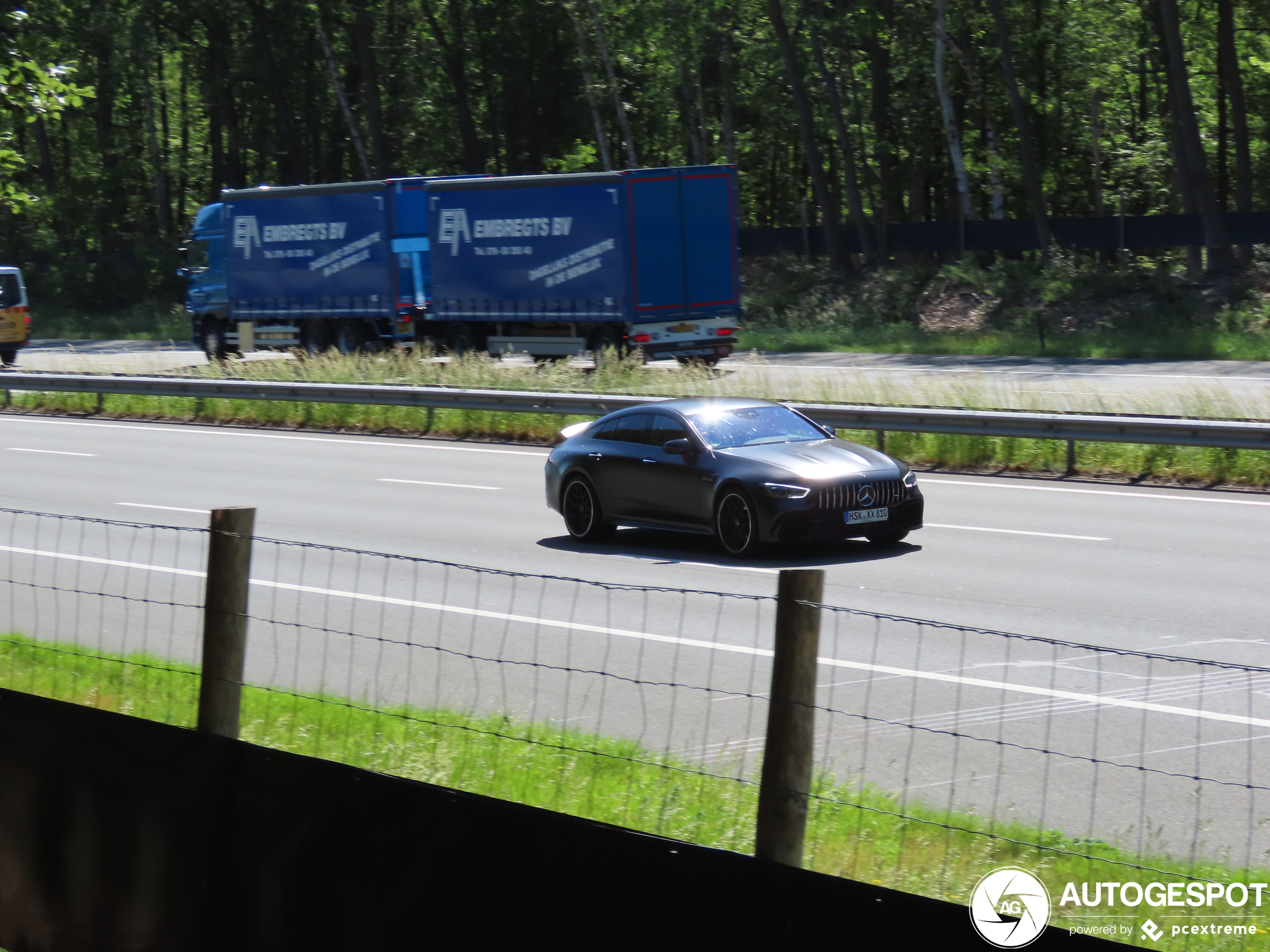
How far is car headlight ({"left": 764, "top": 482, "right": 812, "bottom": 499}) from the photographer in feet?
40.7

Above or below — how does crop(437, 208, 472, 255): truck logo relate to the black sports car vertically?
above

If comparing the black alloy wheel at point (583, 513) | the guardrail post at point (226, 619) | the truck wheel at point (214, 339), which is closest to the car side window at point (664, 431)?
the black alloy wheel at point (583, 513)

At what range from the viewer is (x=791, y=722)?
12.1ft

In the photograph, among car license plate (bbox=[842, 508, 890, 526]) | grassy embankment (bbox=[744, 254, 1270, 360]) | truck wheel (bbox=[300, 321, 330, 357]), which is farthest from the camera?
truck wheel (bbox=[300, 321, 330, 357])

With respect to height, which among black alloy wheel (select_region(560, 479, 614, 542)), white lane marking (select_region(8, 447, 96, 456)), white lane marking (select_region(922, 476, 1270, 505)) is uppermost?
white lane marking (select_region(922, 476, 1270, 505))

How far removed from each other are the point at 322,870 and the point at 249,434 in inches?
843

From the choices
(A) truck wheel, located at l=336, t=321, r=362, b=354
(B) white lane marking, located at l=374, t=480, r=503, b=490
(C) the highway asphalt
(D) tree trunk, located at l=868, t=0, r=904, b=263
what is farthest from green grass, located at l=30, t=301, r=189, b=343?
(C) the highway asphalt

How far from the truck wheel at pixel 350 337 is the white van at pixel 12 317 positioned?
919 cm

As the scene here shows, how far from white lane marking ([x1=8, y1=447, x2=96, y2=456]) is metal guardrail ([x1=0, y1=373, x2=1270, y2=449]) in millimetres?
3800

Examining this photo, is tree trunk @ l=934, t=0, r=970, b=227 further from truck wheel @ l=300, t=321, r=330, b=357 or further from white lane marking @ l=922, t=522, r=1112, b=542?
white lane marking @ l=922, t=522, r=1112, b=542

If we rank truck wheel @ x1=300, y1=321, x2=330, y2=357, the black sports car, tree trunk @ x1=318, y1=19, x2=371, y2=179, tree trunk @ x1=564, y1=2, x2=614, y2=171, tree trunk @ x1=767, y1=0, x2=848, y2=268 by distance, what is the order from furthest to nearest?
tree trunk @ x1=318, y1=19, x2=371, y2=179 < tree trunk @ x1=564, y1=2, x2=614, y2=171 < tree trunk @ x1=767, y1=0, x2=848, y2=268 < truck wheel @ x1=300, y1=321, x2=330, y2=357 < the black sports car

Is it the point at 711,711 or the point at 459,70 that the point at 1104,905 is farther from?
the point at 459,70

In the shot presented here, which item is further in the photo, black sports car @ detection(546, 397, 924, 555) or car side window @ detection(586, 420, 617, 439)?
car side window @ detection(586, 420, 617, 439)

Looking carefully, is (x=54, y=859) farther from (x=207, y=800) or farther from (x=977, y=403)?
(x=977, y=403)
